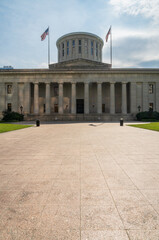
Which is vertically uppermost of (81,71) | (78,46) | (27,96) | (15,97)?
(78,46)

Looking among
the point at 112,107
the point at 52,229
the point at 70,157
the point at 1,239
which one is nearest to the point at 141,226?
the point at 52,229

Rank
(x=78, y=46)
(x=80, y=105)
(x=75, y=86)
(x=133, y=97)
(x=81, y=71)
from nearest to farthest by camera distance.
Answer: (x=81, y=71), (x=133, y=97), (x=75, y=86), (x=80, y=105), (x=78, y=46)

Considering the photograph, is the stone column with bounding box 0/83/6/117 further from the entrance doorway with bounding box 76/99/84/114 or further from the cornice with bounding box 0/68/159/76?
the entrance doorway with bounding box 76/99/84/114

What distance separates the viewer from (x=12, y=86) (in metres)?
42.7

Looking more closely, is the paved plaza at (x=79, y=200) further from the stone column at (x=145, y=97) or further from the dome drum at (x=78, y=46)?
the dome drum at (x=78, y=46)

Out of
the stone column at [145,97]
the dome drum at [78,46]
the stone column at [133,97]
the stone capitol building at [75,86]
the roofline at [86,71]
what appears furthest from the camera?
the dome drum at [78,46]

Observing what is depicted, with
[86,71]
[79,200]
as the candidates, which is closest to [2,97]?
[86,71]

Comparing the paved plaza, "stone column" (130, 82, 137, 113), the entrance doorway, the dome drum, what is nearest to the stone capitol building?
"stone column" (130, 82, 137, 113)

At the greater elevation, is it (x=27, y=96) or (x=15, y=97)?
(x=27, y=96)

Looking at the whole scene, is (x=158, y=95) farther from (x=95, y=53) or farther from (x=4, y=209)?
(x=4, y=209)

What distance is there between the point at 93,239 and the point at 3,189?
267cm

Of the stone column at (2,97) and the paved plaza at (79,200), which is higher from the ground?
the stone column at (2,97)

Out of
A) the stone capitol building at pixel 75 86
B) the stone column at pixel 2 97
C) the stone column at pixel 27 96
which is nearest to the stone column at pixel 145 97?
the stone capitol building at pixel 75 86

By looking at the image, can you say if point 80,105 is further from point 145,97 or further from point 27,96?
point 145,97
